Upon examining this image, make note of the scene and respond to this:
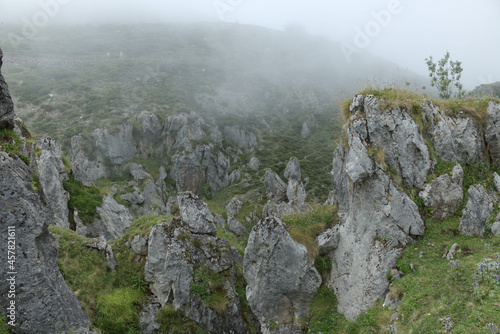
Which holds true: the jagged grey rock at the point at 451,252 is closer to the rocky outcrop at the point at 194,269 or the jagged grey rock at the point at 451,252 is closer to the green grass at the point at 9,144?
the rocky outcrop at the point at 194,269

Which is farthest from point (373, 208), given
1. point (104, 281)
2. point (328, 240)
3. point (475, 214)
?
point (104, 281)

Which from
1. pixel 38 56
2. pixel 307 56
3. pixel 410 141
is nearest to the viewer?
pixel 410 141

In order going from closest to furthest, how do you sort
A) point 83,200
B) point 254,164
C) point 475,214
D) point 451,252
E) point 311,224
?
point 451,252 → point 475,214 → point 311,224 → point 83,200 → point 254,164

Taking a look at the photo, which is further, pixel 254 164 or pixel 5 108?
pixel 254 164

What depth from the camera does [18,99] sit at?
214ft

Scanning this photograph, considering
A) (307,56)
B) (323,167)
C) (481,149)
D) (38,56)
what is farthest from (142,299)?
(307,56)

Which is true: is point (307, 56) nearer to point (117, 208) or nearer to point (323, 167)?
point (323, 167)

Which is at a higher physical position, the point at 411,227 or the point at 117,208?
the point at 411,227

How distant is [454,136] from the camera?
38.7 ft

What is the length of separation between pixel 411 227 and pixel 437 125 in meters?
4.90

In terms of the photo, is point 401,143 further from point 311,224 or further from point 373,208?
point 311,224

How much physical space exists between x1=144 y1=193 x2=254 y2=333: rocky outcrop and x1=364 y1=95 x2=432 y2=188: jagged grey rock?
10.0 meters

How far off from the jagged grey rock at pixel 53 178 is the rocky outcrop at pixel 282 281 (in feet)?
49.8

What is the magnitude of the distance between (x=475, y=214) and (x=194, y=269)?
41.5 feet
